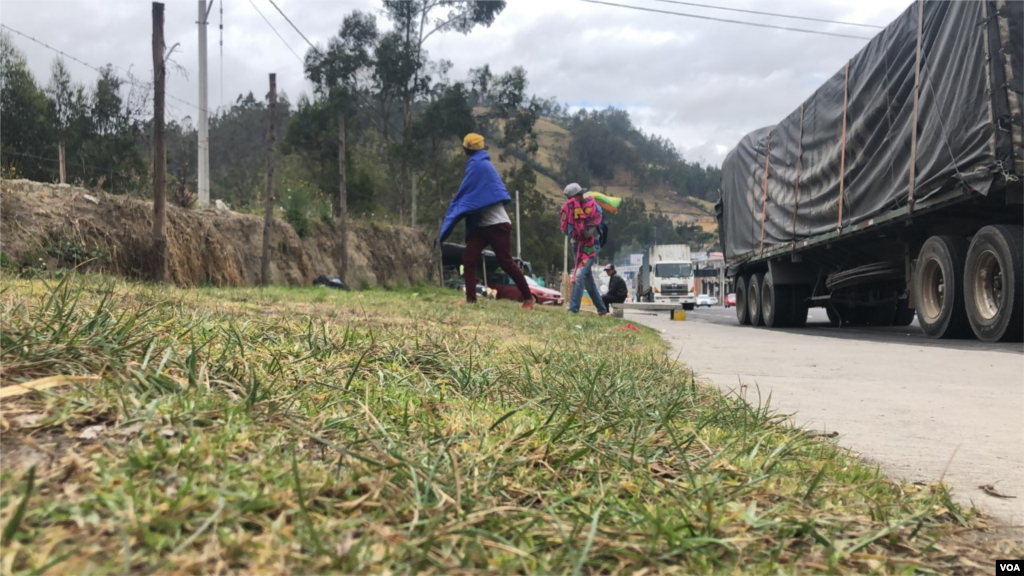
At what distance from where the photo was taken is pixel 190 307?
381 cm

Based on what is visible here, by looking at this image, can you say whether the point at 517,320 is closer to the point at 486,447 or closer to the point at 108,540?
the point at 486,447

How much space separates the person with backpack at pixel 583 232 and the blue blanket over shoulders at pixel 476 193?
175 centimetres

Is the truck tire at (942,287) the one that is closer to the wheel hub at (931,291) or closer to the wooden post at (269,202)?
the wheel hub at (931,291)

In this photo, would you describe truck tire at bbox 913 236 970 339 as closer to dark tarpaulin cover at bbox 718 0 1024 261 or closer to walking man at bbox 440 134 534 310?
dark tarpaulin cover at bbox 718 0 1024 261

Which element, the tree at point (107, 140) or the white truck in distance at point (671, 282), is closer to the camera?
the tree at point (107, 140)

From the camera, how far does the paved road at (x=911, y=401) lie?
2.25m

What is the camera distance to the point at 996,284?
749cm

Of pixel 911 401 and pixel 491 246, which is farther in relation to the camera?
pixel 491 246

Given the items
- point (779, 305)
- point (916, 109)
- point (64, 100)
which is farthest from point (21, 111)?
point (916, 109)

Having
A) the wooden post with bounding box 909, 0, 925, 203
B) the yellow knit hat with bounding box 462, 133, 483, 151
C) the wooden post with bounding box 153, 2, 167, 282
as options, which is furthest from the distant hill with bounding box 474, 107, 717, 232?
the wooden post with bounding box 153, 2, 167, 282

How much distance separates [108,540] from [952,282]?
872 cm

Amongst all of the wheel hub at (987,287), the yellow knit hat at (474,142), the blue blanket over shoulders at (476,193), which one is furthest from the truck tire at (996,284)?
the yellow knit hat at (474,142)

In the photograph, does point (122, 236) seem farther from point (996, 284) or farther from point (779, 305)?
point (779, 305)

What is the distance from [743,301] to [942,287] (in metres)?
7.88
